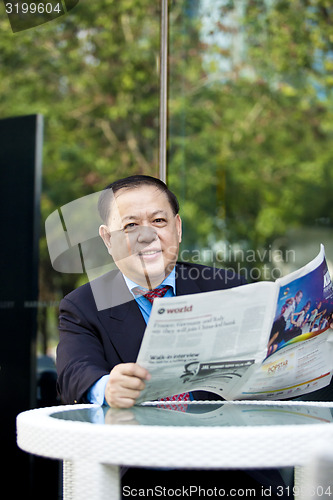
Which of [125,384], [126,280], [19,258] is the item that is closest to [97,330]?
[126,280]

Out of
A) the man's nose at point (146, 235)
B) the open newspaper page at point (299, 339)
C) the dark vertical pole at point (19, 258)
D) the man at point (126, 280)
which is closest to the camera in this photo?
the open newspaper page at point (299, 339)

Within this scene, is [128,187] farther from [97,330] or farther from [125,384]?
[125,384]

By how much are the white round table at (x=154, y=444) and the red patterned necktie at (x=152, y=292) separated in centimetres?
55

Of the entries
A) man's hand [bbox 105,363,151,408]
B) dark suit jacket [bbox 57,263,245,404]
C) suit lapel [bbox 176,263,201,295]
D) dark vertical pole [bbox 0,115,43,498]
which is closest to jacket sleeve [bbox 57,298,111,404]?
dark suit jacket [bbox 57,263,245,404]

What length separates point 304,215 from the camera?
16.7 ft

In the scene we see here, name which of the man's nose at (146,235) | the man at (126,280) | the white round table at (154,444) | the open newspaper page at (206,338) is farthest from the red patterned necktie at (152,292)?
the white round table at (154,444)

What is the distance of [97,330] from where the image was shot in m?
1.58

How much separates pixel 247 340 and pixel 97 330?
1.69 feet

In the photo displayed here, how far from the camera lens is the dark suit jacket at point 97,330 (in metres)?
1.45

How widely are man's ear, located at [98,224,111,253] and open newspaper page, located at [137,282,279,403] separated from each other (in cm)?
61

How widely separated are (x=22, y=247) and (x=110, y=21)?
3643 mm

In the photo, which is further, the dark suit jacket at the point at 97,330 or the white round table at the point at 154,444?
the dark suit jacket at the point at 97,330

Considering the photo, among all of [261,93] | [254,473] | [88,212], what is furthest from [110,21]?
[254,473]

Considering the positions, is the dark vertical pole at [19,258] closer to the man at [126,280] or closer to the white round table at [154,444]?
the man at [126,280]
